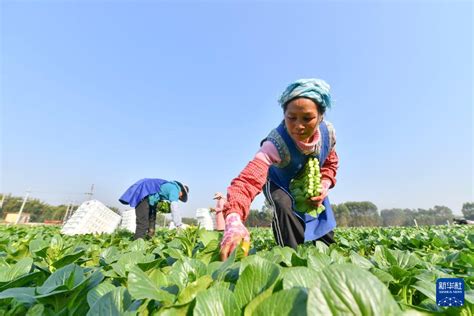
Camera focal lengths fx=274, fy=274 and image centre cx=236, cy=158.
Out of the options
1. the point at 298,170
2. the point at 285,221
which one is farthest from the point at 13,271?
the point at 298,170

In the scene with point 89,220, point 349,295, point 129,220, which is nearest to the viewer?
point 349,295

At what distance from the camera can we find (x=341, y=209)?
5619 centimetres

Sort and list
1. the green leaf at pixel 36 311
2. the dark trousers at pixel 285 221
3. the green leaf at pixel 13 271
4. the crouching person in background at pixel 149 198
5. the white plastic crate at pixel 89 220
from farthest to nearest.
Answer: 1. the white plastic crate at pixel 89 220
2. the crouching person in background at pixel 149 198
3. the dark trousers at pixel 285 221
4. the green leaf at pixel 13 271
5. the green leaf at pixel 36 311

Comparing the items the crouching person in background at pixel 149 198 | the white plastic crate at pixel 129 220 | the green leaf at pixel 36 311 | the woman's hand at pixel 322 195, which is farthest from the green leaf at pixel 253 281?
the white plastic crate at pixel 129 220

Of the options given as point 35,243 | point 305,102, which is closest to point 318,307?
point 305,102

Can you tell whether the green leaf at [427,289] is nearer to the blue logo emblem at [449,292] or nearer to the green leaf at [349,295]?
the blue logo emblem at [449,292]

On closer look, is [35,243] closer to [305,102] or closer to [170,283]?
[170,283]

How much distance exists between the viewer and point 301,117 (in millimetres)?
1646

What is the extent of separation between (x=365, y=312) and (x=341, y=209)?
60.6 meters

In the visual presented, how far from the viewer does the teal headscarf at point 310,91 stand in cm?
164

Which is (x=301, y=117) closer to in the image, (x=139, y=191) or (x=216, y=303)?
(x=216, y=303)

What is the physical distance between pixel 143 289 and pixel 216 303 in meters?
0.18

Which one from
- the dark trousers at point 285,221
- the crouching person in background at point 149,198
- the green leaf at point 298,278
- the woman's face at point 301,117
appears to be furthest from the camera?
the crouching person in background at point 149,198

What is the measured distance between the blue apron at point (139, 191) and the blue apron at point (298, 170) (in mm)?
2921
